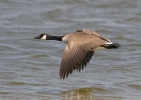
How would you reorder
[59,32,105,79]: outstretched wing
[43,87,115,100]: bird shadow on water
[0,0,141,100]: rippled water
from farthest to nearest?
[0,0,141,100]: rippled water < [43,87,115,100]: bird shadow on water < [59,32,105,79]: outstretched wing

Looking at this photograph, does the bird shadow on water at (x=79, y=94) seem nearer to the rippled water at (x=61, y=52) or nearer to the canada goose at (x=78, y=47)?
the rippled water at (x=61, y=52)

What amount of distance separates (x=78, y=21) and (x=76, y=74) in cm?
565

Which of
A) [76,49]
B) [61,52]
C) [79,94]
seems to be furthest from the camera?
[61,52]

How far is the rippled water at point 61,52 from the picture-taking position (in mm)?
9203

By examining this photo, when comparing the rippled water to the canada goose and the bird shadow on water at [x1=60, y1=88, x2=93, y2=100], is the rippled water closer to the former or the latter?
the bird shadow on water at [x1=60, y1=88, x2=93, y2=100]

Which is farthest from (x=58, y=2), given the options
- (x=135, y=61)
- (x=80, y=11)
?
(x=135, y=61)

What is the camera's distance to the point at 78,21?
15820 millimetres

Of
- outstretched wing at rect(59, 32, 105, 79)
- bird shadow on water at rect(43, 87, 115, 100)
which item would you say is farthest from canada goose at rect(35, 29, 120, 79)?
bird shadow on water at rect(43, 87, 115, 100)

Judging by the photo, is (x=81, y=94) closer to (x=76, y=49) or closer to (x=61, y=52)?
(x=76, y=49)

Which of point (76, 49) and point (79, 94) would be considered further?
point (79, 94)

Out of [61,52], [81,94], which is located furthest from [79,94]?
[61,52]

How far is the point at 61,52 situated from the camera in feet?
41.2

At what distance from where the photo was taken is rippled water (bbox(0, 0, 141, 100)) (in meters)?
9.20

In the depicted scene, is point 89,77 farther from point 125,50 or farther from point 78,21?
point 78,21
